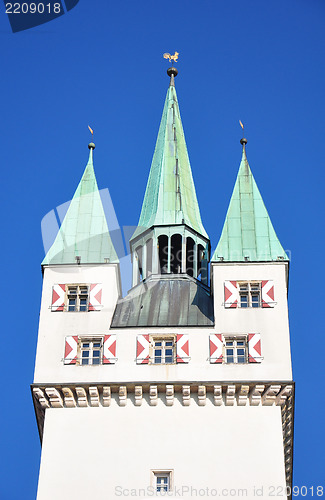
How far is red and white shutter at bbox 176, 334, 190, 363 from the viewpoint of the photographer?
124ft

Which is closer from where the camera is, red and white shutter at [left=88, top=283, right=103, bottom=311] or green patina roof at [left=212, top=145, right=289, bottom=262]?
red and white shutter at [left=88, top=283, right=103, bottom=311]

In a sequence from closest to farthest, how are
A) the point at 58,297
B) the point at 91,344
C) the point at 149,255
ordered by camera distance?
the point at 91,344 → the point at 58,297 → the point at 149,255

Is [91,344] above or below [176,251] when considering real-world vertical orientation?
below

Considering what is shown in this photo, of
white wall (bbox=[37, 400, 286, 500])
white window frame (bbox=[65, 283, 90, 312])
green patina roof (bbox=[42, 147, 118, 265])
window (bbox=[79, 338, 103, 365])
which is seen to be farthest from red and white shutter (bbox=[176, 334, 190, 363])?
green patina roof (bbox=[42, 147, 118, 265])

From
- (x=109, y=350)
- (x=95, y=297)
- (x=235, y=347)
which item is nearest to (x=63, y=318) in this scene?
(x=95, y=297)

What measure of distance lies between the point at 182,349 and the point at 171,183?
31.9ft

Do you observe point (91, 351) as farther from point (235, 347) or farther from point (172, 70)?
point (172, 70)

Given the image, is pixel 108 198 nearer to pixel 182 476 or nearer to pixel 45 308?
pixel 45 308

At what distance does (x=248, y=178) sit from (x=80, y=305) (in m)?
7.75

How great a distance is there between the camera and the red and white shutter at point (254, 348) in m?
37.6

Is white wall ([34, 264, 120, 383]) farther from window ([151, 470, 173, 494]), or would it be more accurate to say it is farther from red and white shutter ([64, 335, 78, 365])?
window ([151, 470, 173, 494])

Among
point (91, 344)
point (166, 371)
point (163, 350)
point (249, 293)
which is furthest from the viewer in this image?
point (249, 293)

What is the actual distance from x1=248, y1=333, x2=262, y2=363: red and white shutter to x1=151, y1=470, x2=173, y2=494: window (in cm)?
424

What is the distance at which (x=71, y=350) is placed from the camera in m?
38.1
